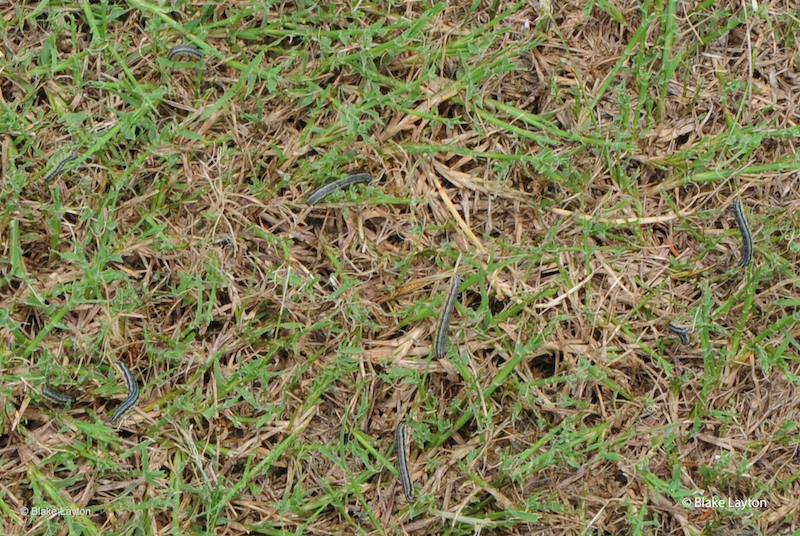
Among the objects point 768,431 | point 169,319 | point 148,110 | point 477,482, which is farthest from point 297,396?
point 768,431

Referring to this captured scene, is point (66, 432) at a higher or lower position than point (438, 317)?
lower

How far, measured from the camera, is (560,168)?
2914mm

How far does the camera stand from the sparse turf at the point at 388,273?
2748 millimetres

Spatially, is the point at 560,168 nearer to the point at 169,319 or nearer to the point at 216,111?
the point at 216,111

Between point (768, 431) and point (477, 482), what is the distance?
1.14 m


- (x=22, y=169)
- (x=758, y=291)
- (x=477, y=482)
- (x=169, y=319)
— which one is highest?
(x=22, y=169)

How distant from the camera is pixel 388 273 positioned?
2.88 m

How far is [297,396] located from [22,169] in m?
1.32

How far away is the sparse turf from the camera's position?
275 cm

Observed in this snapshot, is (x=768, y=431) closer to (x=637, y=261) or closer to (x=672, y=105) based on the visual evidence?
(x=637, y=261)

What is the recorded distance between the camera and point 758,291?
2.92 m

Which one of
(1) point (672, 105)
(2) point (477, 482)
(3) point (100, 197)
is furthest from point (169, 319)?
(1) point (672, 105)

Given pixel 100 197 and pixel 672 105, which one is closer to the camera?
pixel 100 197

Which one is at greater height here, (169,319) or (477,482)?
(169,319)
